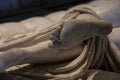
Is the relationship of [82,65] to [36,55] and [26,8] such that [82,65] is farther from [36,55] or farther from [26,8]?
[26,8]

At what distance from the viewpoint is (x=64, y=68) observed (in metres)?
1.16

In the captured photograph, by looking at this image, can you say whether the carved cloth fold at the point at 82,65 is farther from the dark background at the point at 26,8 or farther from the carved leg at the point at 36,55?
the dark background at the point at 26,8

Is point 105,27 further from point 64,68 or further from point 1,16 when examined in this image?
point 1,16

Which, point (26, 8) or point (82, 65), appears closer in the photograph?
point (82, 65)

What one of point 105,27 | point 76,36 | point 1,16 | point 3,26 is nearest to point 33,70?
point 76,36

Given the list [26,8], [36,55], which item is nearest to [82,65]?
[36,55]

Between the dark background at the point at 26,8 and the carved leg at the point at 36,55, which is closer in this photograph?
the carved leg at the point at 36,55

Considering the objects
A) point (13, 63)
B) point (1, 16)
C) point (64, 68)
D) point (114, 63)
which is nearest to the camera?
point (13, 63)

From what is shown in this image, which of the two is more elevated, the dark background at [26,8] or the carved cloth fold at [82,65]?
the dark background at [26,8]

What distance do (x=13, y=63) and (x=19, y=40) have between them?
0.16m

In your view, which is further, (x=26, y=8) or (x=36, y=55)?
(x=26, y=8)

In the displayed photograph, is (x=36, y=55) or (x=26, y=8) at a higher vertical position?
(x=26, y=8)

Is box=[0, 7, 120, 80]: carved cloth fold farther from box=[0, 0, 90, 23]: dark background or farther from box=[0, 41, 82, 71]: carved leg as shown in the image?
box=[0, 0, 90, 23]: dark background

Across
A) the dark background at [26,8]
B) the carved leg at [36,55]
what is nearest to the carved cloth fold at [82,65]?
the carved leg at [36,55]
